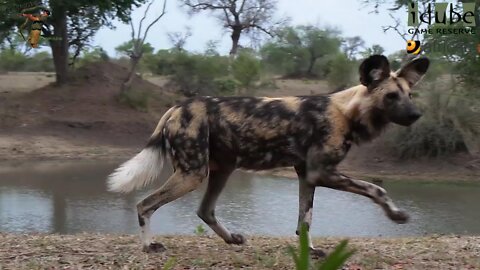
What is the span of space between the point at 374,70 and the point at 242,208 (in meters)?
8.76

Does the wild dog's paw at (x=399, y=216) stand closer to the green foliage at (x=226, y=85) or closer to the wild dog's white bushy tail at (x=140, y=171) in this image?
the wild dog's white bushy tail at (x=140, y=171)

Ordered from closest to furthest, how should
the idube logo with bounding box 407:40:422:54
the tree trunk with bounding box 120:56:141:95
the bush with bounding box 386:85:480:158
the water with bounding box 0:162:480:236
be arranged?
the water with bounding box 0:162:480:236
the bush with bounding box 386:85:480:158
the idube logo with bounding box 407:40:422:54
the tree trunk with bounding box 120:56:141:95

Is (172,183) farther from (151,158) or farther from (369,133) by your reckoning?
(369,133)

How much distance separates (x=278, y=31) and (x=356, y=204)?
39.9 metres

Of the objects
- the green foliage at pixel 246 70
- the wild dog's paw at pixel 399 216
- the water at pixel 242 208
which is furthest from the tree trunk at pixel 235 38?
the wild dog's paw at pixel 399 216

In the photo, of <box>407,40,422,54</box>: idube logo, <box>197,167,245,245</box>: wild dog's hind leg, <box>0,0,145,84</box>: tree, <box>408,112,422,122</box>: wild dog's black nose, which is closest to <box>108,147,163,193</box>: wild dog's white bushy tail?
<box>197,167,245,245</box>: wild dog's hind leg

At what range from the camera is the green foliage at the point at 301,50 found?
162ft

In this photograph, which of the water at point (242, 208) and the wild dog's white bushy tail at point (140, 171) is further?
the water at point (242, 208)

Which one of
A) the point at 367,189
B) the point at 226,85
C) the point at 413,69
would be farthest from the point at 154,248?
the point at 226,85

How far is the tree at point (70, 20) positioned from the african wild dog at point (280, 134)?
2291cm

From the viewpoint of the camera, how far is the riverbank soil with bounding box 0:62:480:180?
72.3 ft

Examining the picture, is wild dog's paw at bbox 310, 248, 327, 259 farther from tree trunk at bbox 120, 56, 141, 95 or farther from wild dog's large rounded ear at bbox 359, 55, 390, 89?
tree trunk at bbox 120, 56, 141, 95

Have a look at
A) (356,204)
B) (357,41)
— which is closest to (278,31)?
(357,41)

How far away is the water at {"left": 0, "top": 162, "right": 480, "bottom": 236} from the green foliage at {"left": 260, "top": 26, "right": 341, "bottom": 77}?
2970 cm
